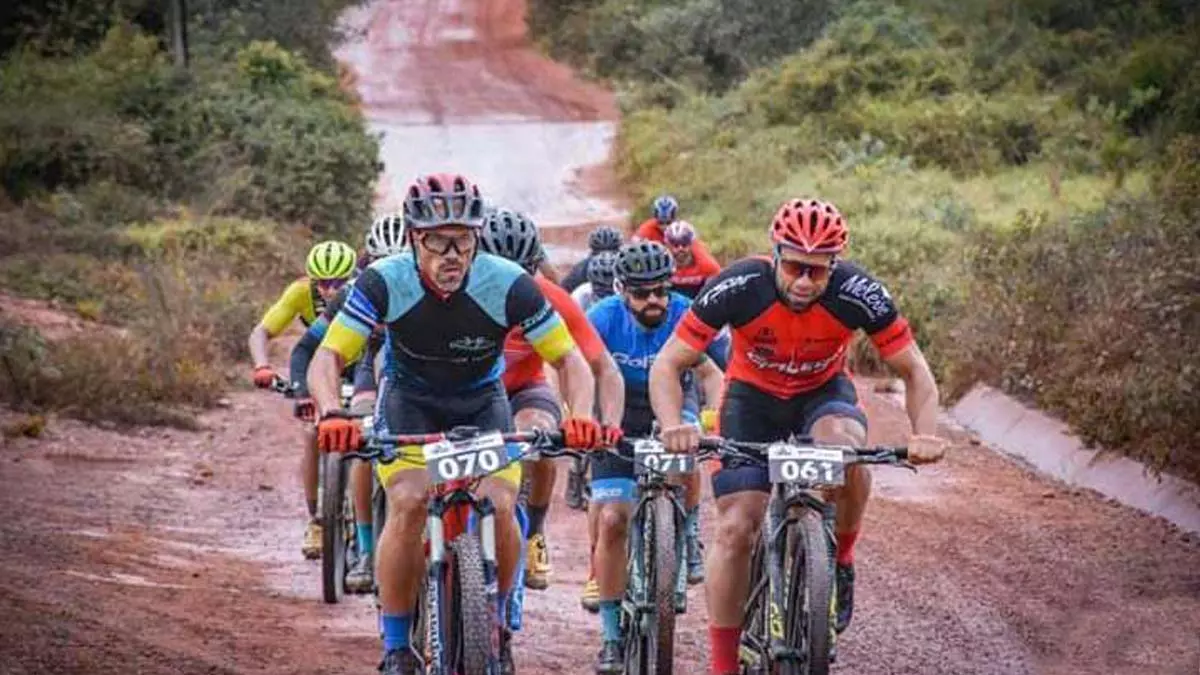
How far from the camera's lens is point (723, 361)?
→ 10.8 m

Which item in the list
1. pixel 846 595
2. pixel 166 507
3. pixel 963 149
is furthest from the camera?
pixel 963 149

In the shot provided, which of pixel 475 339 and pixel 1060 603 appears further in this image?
pixel 1060 603

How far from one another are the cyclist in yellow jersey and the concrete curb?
19.2 ft

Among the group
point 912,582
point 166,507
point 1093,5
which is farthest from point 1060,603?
point 1093,5

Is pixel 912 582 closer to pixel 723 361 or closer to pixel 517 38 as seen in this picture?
pixel 723 361

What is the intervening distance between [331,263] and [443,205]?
4165 mm

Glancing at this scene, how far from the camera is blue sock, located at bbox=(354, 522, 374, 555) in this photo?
11469mm

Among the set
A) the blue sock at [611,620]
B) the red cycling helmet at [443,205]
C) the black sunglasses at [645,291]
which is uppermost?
the red cycling helmet at [443,205]

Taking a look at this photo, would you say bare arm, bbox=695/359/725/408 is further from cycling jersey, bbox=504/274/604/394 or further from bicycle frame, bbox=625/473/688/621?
bicycle frame, bbox=625/473/688/621

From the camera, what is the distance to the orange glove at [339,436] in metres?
7.96

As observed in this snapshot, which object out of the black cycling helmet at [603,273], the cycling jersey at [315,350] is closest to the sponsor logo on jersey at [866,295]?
the cycling jersey at [315,350]

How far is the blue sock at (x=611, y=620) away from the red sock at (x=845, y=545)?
1121mm

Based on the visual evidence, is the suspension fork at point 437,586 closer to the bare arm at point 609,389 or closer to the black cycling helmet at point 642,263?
the bare arm at point 609,389

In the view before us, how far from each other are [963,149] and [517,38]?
30.4m
